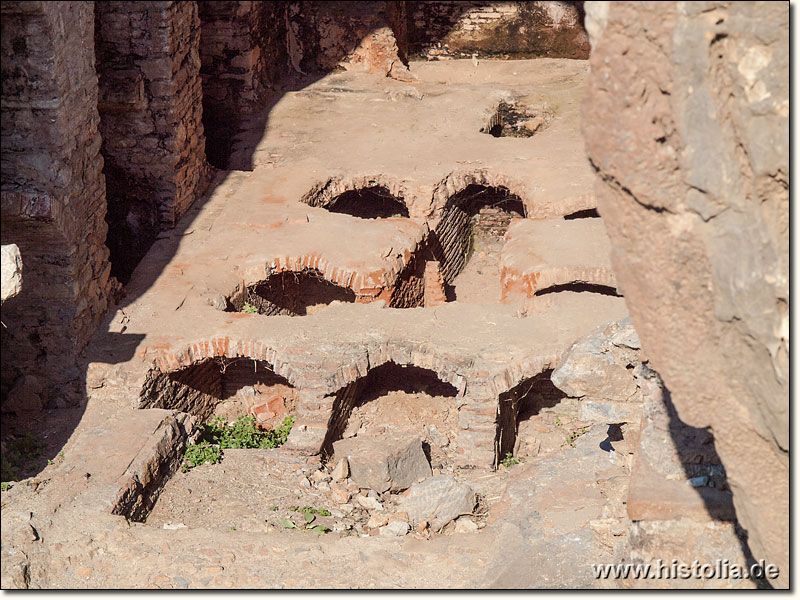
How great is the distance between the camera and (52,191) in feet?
25.5

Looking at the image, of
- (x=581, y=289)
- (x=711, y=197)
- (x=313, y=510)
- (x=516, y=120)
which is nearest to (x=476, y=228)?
(x=516, y=120)

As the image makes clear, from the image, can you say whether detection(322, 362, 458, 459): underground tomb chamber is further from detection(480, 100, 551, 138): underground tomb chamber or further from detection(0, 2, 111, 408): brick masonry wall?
detection(480, 100, 551, 138): underground tomb chamber

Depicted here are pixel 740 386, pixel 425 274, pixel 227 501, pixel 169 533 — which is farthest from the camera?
pixel 425 274

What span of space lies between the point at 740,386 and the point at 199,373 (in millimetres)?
5847

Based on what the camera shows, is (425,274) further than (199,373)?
Yes

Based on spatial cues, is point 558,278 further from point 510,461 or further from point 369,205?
point 369,205

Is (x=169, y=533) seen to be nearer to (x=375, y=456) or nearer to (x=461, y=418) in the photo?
(x=375, y=456)

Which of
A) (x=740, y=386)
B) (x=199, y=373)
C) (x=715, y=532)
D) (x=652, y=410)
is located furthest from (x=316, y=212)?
(x=740, y=386)

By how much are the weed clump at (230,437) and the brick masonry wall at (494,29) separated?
870 centimetres

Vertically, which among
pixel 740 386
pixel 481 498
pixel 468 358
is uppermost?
pixel 740 386

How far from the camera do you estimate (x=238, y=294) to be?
920 cm

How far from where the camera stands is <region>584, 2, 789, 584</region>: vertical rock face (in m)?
3.46

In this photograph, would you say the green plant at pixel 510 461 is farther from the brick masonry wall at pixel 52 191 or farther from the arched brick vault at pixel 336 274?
the brick masonry wall at pixel 52 191

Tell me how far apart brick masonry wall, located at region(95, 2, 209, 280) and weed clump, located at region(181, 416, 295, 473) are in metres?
2.25
